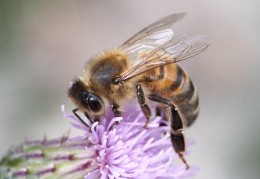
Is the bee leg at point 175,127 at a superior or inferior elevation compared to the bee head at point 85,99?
inferior

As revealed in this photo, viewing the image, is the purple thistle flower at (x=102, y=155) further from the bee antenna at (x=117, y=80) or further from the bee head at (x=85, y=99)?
the bee antenna at (x=117, y=80)

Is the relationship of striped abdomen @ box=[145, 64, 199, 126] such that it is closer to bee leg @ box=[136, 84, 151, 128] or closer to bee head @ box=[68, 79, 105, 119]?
bee leg @ box=[136, 84, 151, 128]

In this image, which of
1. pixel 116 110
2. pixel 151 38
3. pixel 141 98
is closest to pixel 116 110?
pixel 116 110

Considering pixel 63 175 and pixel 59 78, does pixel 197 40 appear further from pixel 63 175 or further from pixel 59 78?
pixel 59 78

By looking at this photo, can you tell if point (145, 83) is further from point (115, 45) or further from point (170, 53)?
point (115, 45)

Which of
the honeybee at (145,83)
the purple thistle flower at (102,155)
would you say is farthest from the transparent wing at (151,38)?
the purple thistle flower at (102,155)
